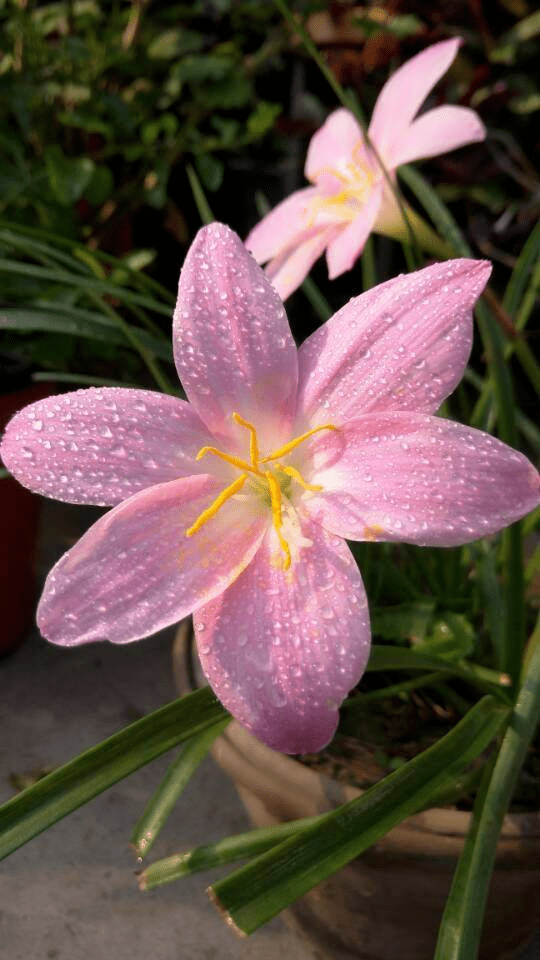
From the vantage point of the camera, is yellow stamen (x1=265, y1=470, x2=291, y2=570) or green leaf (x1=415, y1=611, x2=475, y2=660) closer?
yellow stamen (x1=265, y1=470, x2=291, y2=570)

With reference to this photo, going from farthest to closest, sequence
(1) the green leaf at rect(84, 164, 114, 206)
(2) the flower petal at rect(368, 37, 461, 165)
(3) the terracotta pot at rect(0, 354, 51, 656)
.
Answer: (1) the green leaf at rect(84, 164, 114, 206) < (3) the terracotta pot at rect(0, 354, 51, 656) < (2) the flower petal at rect(368, 37, 461, 165)

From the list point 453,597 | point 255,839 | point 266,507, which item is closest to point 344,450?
point 266,507

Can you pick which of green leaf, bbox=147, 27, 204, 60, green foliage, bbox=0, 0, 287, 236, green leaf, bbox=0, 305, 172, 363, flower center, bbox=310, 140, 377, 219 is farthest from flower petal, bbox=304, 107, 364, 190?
green leaf, bbox=147, 27, 204, 60

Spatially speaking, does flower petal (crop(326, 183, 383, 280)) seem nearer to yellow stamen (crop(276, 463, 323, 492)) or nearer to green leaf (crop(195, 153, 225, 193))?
yellow stamen (crop(276, 463, 323, 492))

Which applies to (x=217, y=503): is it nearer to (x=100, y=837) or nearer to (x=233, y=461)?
(x=233, y=461)

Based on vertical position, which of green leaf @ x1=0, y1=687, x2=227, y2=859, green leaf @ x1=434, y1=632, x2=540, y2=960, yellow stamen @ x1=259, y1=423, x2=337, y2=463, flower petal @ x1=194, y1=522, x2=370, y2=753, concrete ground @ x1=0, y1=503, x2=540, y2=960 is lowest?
concrete ground @ x1=0, y1=503, x2=540, y2=960

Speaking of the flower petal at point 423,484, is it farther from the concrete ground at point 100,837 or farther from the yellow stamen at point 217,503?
the concrete ground at point 100,837

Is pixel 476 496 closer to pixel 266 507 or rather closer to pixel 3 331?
pixel 266 507
